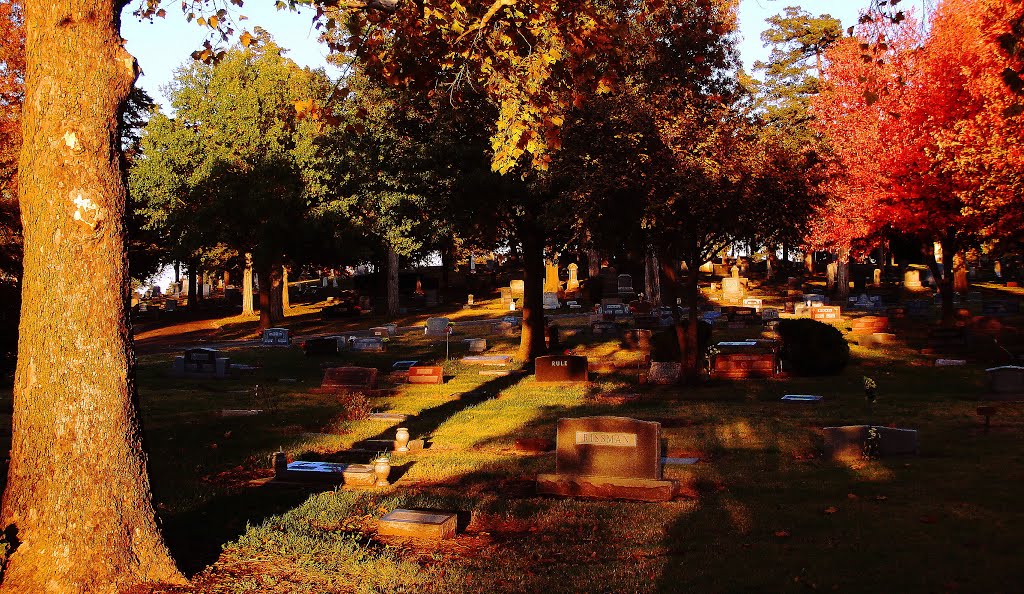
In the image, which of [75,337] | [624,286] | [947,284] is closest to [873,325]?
[947,284]

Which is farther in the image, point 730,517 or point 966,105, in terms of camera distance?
point 966,105

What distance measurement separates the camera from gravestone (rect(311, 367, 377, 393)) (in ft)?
80.6

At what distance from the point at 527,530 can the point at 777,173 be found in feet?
47.8

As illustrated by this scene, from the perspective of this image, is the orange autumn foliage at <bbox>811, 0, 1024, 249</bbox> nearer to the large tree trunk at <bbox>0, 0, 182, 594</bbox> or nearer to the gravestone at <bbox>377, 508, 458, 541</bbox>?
the gravestone at <bbox>377, 508, 458, 541</bbox>

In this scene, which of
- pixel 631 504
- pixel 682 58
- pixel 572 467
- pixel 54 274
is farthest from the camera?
pixel 682 58

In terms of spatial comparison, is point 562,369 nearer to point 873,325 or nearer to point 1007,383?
point 1007,383

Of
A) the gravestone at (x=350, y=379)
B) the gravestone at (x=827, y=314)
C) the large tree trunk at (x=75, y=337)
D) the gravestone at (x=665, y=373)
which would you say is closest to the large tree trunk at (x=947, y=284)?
the gravestone at (x=827, y=314)

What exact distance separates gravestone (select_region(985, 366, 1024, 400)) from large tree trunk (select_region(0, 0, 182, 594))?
18693 millimetres

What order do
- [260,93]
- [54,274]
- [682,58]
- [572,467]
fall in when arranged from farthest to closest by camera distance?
[260,93] → [682,58] → [572,467] → [54,274]

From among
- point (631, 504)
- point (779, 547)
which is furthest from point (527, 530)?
point (779, 547)

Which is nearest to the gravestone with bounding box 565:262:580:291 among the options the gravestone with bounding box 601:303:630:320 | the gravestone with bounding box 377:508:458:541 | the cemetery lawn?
the gravestone with bounding box 601:303:630:320

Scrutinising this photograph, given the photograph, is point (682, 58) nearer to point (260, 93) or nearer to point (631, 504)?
point (631, 504)

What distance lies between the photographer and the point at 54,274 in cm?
800

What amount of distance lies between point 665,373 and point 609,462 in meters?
13.3
